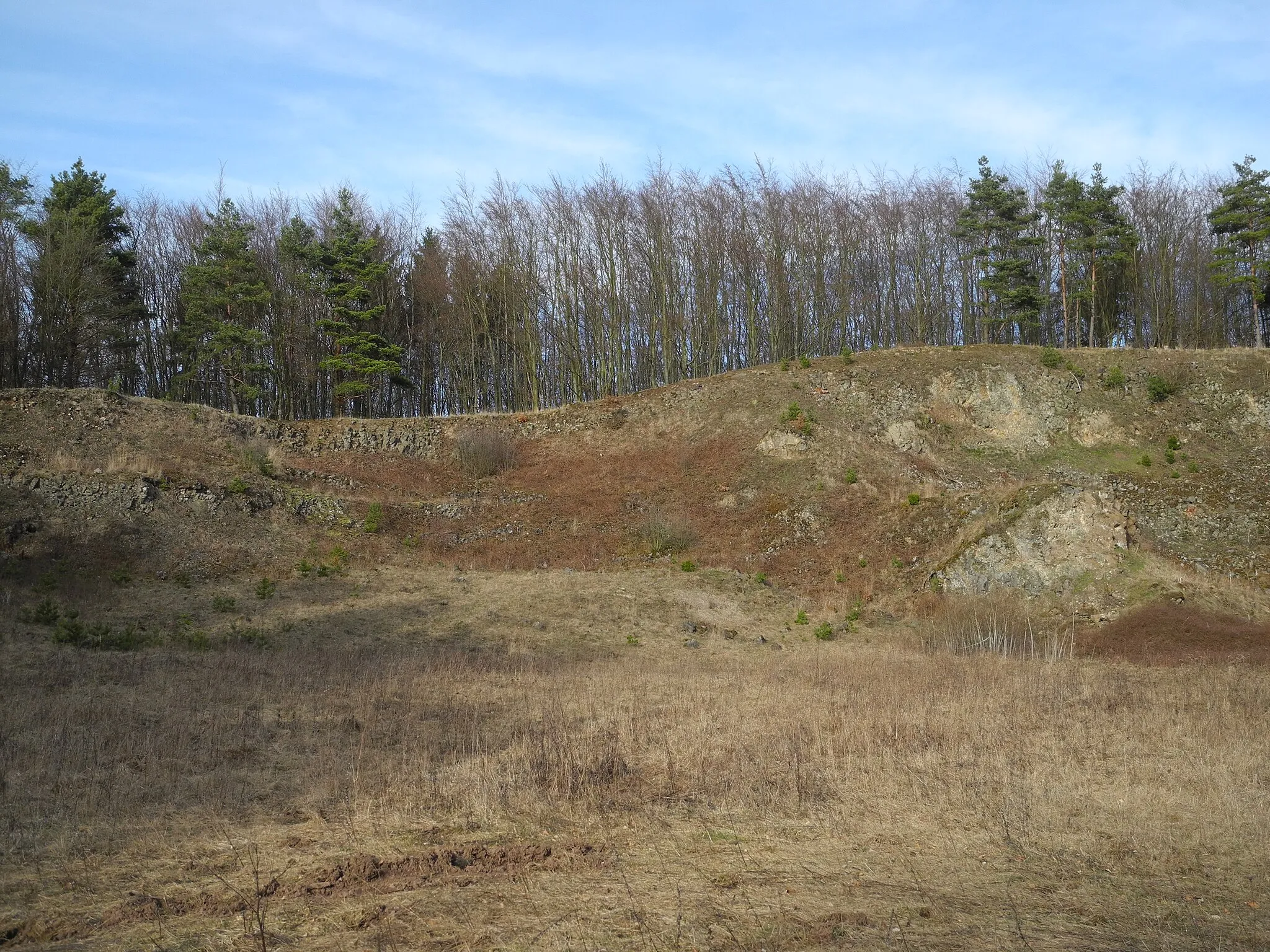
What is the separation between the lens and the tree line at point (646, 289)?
46094 mm

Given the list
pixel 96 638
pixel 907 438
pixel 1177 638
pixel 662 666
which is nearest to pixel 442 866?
pixel 662 666

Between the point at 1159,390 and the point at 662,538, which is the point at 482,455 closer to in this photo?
the point at 662,538

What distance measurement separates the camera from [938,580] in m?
27.1

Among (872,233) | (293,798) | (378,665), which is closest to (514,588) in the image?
(378,665)

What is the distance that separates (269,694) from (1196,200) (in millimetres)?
57622

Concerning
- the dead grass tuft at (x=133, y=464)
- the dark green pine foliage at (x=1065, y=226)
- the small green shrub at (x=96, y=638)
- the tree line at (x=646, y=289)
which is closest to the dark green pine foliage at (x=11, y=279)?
the tree line at (x=646, y=289)

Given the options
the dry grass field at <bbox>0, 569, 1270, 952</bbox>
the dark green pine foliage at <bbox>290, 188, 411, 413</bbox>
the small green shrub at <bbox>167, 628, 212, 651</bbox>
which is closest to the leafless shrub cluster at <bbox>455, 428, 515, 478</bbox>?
the dark green pine foliage at <bbox>290, 188, 411, 413</bbox>

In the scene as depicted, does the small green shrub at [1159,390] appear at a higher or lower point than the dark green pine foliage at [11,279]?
lower

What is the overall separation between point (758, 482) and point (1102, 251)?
25.3m

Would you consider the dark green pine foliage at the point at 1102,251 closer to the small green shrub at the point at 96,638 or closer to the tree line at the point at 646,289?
the tree line at the point at 646,289

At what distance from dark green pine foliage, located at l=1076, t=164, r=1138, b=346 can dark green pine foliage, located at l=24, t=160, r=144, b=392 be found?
46.2 m

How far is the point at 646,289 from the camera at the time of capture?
164 ft

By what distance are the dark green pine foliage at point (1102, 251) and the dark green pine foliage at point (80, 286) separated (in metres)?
46.2

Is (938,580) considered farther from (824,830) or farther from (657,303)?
(657,303)
